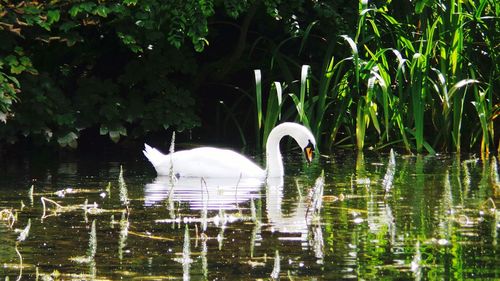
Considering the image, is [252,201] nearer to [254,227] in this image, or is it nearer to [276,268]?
[254,227]

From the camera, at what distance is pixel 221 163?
37.7ft

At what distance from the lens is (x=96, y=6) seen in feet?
41.4

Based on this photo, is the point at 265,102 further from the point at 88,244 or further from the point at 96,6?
the point at 88,244

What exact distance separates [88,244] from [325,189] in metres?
3.18

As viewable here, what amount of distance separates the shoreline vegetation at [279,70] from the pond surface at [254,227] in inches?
70.0

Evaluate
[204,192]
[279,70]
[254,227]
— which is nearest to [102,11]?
[204,192]

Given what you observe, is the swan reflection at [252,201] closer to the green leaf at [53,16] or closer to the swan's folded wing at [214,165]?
the swan's folded wing at [214,165]

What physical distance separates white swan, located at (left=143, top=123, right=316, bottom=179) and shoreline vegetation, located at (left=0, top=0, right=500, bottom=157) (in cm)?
152

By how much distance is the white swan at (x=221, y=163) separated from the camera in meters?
11.4

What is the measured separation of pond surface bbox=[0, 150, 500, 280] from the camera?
6.47m

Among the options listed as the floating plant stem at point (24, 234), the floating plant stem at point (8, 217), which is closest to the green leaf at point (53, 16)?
the floating plant stem at point (8, 217)

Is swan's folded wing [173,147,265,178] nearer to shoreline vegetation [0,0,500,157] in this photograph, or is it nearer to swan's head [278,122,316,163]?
swan's head [278,122,316,163]

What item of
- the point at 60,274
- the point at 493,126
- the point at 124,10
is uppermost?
the point at 124,10

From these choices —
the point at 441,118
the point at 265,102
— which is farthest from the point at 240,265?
the point at 265,102
